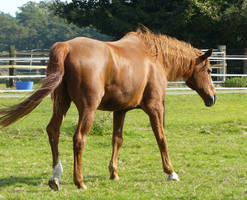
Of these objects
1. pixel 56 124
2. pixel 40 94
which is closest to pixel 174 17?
pixel 56 124

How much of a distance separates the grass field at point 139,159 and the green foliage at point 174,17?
13.1 metres

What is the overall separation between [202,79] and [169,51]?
90 cm

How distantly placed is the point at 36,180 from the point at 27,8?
392ft

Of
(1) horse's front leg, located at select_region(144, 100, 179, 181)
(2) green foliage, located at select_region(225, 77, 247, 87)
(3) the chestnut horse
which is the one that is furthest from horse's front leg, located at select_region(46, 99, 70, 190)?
(2) green foliage, located at select_region(225, 77, 247, 87)

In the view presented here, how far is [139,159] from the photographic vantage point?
7.77 metres

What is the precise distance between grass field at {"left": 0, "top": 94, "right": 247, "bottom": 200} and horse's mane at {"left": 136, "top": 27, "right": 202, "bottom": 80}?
1.64 meters

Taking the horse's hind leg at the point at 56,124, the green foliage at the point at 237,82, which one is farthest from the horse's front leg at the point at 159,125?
the green foliage at the point at 237,82

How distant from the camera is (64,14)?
29.3 meters

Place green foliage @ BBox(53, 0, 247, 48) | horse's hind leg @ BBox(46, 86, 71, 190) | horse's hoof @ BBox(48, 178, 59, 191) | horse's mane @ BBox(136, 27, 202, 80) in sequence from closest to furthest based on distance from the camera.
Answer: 1. horse's hoof @ BBox(48, 178, 59, 191)
2. horse's hind leg @ BBox(46, 86, 71, 190)
3. horse's mane @ BBox(136, 27, 202, 80)
4. green foliage @ BBox(53, 0, 247, 48)

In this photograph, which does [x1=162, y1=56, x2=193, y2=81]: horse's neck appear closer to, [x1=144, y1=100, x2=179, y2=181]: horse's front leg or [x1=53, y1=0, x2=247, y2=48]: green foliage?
[x1=144, y1=100, x2=179, y2=181]: horse's front leg

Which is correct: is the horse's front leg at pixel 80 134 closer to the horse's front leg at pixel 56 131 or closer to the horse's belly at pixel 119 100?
the horse's front leg at pixel 56 131

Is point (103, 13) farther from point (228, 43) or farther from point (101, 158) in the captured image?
point (101, 158)

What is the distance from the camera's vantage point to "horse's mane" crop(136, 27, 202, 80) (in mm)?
6688

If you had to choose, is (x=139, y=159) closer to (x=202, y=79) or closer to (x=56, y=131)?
(x=202, y=79)
